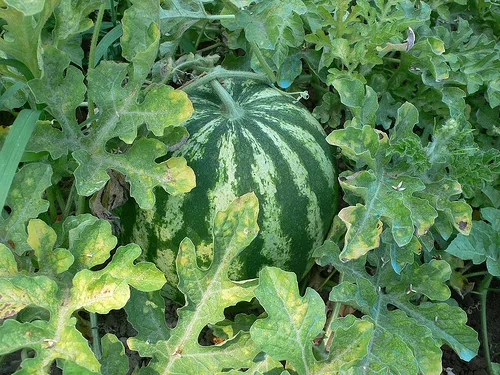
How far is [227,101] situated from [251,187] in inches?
11.5

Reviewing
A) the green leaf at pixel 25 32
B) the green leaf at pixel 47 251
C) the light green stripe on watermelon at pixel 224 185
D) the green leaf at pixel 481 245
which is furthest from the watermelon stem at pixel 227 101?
the green leaf at pixel 481 245

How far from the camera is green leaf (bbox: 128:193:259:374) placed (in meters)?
1.51

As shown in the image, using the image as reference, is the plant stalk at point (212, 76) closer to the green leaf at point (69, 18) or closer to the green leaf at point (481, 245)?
the green leaf at point (69, 18)

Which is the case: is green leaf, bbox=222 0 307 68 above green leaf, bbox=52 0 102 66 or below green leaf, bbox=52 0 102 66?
below

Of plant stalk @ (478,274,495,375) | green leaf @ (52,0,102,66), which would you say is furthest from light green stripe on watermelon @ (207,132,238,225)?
plant stalk @ (478,274,495,375)

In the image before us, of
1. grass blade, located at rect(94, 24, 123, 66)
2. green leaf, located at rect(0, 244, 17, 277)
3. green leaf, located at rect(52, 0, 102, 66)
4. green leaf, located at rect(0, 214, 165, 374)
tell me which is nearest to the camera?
green leaf, located at rect(0, 214, 165, 374)

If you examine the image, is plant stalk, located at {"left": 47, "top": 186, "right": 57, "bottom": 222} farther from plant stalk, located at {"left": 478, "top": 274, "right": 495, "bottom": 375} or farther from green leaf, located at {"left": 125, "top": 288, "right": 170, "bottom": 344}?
plant stalk, located at {"left": 478, "top": 274, "right": 495, "bottom": 375}

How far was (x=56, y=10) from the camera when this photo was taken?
167 cm

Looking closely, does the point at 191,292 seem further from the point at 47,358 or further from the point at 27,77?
the point at 27,77

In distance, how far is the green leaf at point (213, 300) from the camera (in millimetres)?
1513

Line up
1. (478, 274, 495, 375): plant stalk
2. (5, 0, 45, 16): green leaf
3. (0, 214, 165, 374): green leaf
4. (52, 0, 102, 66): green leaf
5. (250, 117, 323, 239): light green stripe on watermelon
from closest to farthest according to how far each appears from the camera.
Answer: (5, 0, 45, 16): green leaf < (0, 214, 165, 374): green leaf < (52, 0, 102, 66): green leaf < (250, 117, 323, 239): light green stripe on watermelon < (478, 274, 495, 375): plant stalk

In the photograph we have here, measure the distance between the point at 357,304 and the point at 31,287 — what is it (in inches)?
33.4

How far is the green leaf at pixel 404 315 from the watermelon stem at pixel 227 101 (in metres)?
0.48

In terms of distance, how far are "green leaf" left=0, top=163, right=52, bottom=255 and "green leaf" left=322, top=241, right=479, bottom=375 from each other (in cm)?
79
